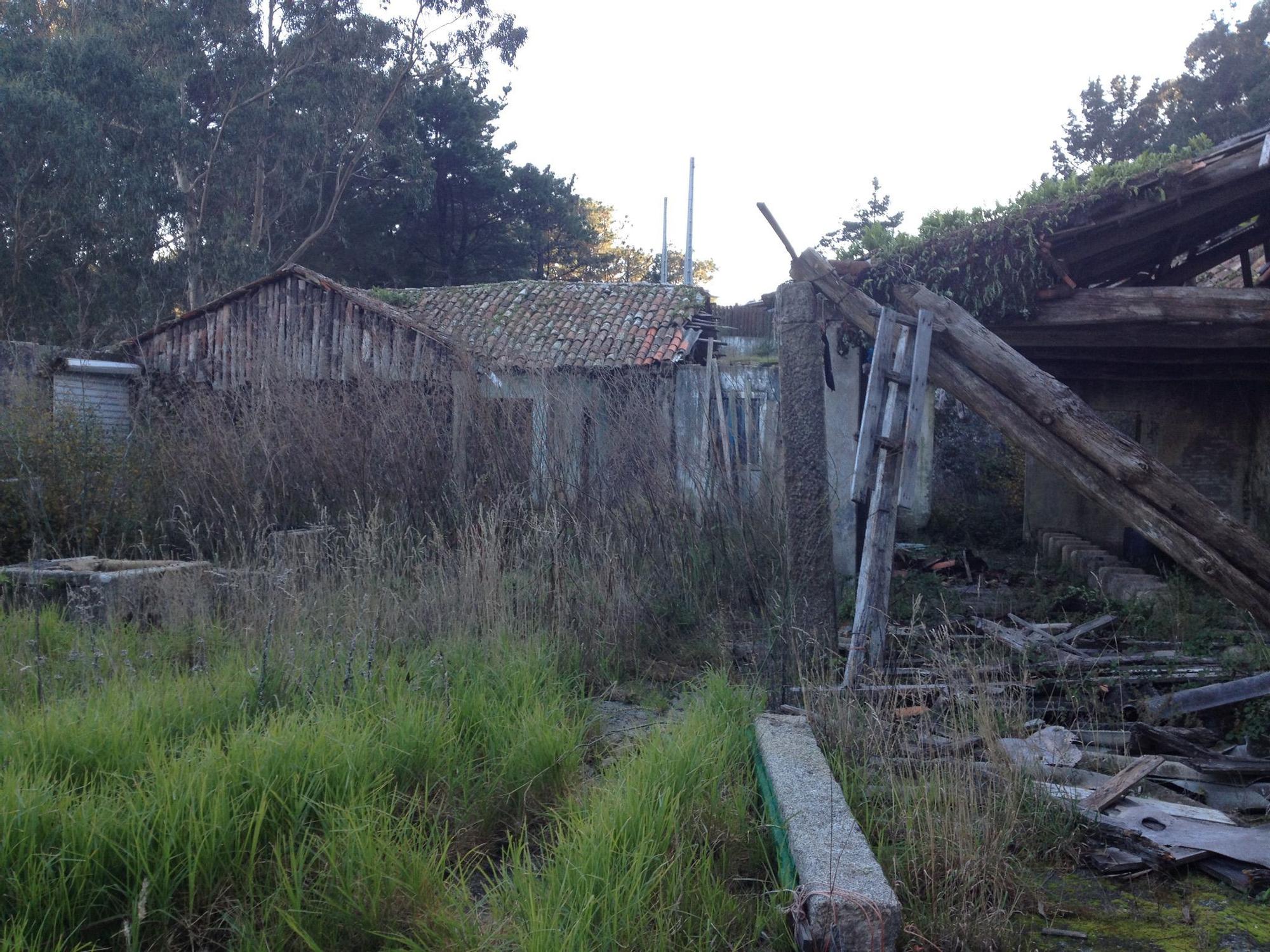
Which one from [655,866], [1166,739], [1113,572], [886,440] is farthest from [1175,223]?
[655,866]

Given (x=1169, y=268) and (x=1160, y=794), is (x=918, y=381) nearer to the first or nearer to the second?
(x=1160, y=794)

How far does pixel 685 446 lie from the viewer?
704 cm

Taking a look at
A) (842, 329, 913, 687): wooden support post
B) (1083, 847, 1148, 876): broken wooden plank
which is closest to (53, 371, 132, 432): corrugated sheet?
(842, 329, 913, 687): wooden support post

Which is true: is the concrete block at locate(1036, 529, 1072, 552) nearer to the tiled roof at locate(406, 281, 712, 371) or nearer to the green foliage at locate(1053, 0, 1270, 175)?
the tiled roof at locate(406, 281, 712, 371)

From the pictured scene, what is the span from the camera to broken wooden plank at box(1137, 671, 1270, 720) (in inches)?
183

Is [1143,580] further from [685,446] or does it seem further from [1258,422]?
[685,446]

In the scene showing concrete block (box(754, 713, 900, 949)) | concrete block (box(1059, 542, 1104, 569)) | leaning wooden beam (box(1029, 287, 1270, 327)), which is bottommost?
concrete block (box(1059, 542, 1104, 569))

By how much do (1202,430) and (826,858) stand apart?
9.07m

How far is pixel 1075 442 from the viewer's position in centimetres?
474

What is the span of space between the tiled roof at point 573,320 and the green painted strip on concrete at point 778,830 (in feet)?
34.3

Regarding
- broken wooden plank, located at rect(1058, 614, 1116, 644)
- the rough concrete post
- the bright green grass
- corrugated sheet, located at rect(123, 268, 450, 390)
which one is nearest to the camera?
the bright green grass

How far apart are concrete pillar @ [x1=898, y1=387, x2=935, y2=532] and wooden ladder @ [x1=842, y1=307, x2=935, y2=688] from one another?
772 cm

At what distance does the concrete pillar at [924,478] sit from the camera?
13.8m

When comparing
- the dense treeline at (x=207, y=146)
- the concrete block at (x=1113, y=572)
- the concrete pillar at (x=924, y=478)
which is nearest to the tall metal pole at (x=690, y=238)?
the dense treeline at (x=207, y=146)
